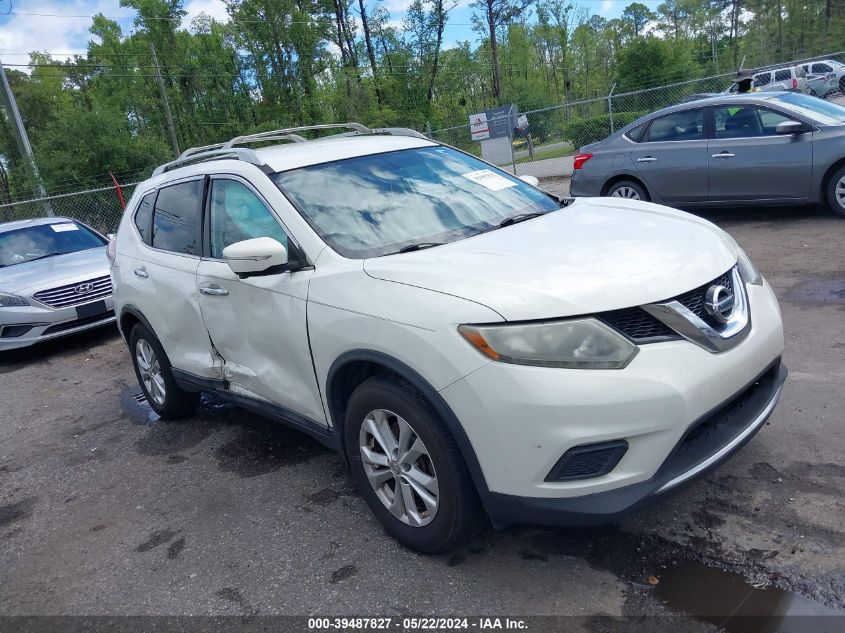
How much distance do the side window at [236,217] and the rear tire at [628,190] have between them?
6426 mm

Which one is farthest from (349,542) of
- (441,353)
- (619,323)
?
(619,323)

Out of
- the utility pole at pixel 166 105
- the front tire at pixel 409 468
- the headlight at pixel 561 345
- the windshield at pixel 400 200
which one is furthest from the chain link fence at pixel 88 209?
the utility pole at pixel 166 105

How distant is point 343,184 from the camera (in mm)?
3695

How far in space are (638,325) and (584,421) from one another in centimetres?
42

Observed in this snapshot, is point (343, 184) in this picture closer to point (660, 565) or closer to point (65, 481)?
point (660, 565)

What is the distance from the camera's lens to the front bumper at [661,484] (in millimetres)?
2498

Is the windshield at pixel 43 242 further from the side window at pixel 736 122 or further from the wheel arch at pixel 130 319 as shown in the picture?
the side window at pixel 736 122

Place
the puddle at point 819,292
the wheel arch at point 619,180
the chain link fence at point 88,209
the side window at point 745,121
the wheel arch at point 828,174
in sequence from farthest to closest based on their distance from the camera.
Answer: the chain link fence at point 88,209, the wheel arch at point 619,180, the side window at point 745,121, the wheel arch at point 828,174, the puddle at point 819,292

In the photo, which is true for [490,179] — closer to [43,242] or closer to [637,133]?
[637,133]

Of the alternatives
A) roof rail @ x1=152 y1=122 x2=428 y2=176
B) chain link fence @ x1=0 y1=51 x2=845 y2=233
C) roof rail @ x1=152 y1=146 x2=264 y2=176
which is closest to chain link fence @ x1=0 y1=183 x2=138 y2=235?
chain link fence @ x1=0 y1=51 x2=845 y2=233

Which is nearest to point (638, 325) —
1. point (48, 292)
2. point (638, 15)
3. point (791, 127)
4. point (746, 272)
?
point (746, 272)

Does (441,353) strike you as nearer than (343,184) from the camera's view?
Yes

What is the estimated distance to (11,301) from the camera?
307 inches

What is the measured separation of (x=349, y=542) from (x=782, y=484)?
79.1 inches
